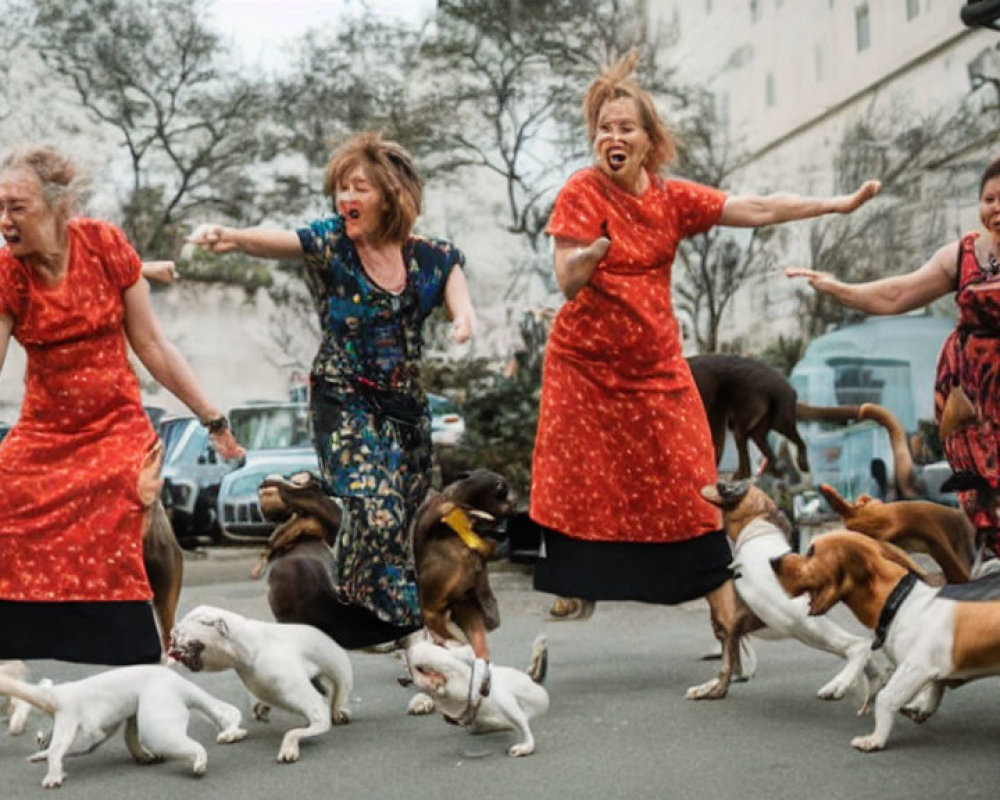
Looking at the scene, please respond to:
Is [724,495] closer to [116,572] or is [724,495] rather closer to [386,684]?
[386,684]

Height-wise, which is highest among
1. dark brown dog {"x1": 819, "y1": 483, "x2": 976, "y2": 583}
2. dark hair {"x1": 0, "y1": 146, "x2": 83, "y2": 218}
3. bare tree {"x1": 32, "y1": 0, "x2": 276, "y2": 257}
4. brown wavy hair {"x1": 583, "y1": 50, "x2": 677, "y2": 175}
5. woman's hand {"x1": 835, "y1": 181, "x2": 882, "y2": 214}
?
bare tree {"x1": 32, "y1": 0, "x2": 276, "y2": 257}

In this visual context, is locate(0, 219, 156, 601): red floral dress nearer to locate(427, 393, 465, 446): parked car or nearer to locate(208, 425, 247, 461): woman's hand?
locate(208, 425, 247, 461): woman's hand

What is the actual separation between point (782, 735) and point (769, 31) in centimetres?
762

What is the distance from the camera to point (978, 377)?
180 inches

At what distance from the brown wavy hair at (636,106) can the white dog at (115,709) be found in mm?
2352

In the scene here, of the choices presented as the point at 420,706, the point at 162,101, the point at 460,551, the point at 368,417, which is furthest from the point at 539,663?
the point at 162,101

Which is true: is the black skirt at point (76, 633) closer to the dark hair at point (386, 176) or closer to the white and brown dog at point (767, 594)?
the dark hair at point (386, 176)

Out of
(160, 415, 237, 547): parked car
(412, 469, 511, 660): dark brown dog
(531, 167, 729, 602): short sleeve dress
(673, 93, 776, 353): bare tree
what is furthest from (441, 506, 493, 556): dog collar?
(673, 93, 776, 353): bare tree

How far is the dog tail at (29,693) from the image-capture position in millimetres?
4047

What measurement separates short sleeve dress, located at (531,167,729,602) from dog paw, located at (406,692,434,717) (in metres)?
0.58

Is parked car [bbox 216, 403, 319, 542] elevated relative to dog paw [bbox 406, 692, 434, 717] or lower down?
elevated

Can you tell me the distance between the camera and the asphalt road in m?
3.87

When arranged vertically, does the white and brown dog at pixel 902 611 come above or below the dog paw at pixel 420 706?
above

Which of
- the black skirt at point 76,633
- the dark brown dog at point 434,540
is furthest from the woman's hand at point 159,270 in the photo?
the black skirt at point 76,633
